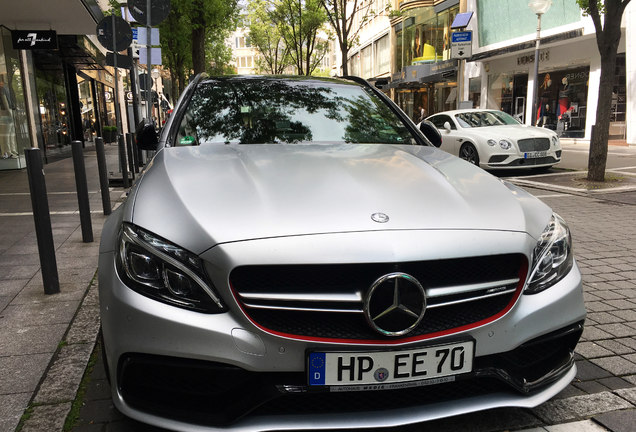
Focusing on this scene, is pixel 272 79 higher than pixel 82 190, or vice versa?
pixel 272 79

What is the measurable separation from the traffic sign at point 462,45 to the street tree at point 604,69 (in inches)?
293

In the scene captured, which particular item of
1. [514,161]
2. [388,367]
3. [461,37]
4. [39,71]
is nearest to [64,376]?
[388,367]

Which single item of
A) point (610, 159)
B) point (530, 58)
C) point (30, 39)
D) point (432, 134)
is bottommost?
point (610, 159)

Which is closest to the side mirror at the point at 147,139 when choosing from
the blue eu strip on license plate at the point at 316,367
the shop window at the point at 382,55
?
the blue eu strip on license plate at the point at 316,367

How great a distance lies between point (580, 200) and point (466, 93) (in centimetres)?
2284

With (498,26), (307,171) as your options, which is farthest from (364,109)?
(498,26)

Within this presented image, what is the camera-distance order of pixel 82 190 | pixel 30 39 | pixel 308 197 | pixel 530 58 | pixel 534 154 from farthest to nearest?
1. pixel 530 58
2. pixel 30 39
3. pixel 534 154
4. pixel 82 190
5. pixel 308 197

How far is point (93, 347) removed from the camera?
9.44 ft

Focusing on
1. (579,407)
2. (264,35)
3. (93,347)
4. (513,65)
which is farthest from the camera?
(264,35)

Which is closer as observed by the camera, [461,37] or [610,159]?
[610,159]

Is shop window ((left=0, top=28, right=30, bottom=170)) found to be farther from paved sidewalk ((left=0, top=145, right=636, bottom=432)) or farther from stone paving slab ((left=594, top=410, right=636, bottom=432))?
stone paving slab ((left=594, top=410, right=636, bottom=432))

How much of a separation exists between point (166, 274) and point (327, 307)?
55 centimetres

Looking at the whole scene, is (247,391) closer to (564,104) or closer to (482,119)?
(482,119)

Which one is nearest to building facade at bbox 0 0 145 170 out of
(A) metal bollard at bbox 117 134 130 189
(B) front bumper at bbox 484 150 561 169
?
(A) metal bollard at bbox 117 134 130 189
